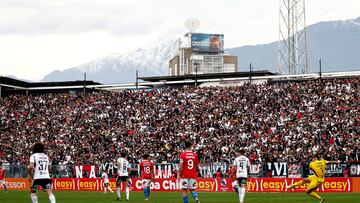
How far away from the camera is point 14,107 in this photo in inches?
3071

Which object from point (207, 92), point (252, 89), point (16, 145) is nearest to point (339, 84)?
point (252, 89)

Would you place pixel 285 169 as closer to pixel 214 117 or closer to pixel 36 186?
pixel 214 117

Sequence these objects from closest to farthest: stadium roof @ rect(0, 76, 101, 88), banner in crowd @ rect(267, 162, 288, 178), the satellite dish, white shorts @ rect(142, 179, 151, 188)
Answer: white shorts @ rect(142, 179, 151, 188), banner in crowd @ rect(267, 162, 288, 178), stadium roof @ rect(0, 76, 101, 88), the satellite dish

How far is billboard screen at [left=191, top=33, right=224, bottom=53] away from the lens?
14375 centimetres

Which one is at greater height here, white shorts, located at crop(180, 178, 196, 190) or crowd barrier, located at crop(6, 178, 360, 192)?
white shorts, located at crop(180, 178, 196, 190)

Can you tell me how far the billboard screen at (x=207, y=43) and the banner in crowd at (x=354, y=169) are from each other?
9590 cm

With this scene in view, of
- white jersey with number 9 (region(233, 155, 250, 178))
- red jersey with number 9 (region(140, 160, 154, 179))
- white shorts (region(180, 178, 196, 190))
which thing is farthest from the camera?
red jersey with number 9 (region(140, 160, 154, 179))

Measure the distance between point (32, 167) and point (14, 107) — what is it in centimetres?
5611

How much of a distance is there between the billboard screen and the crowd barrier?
292 feet

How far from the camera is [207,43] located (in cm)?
14638

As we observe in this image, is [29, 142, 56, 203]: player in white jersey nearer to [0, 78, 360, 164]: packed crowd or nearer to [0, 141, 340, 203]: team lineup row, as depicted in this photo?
[0, 141, 340, 203]: team lineup row

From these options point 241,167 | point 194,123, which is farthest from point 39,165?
point 194,123

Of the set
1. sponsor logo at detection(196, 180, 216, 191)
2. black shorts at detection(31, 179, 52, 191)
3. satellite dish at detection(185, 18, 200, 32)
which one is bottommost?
sponsor logo at detection(196, 180, 216, 191)

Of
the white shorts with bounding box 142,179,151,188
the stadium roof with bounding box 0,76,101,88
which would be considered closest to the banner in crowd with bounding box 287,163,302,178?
the white shorts with bounding box 142,179,151,188
